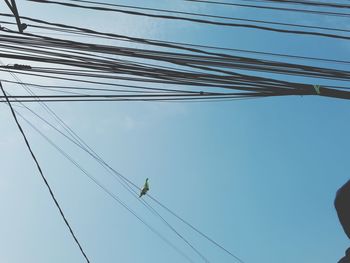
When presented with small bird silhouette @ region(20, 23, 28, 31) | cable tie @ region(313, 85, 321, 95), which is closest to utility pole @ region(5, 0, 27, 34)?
small bird silhouette @ region(20, 23, 28, 31)

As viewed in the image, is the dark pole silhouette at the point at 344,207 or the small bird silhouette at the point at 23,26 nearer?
the dark pole silhouette at the point at 344,207

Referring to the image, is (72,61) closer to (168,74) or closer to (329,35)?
(168,74)

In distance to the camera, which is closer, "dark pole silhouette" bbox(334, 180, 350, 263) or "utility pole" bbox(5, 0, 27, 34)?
"dark pole silhouette" bbox(334, 180, 350, 263)

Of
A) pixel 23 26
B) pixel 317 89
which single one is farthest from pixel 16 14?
pixel 317 89

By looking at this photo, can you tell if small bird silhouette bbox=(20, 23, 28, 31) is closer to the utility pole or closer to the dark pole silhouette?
the utility pole

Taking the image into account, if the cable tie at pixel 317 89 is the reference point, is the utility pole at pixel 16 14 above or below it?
above

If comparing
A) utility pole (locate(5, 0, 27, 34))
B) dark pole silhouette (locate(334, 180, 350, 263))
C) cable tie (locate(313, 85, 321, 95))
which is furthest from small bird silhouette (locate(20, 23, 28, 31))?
dark pole silhouette (locate(334, 180, 350, 263))

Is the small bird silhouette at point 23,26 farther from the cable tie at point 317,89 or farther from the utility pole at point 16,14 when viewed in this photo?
the cable tie at point 317,89

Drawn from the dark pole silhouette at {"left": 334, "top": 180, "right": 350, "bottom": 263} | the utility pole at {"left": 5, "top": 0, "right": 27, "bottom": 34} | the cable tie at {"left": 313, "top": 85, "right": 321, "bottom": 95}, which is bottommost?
the dark pole silhouette at {"left": 334, "top": 180, "right": 350, "bottom": 263}

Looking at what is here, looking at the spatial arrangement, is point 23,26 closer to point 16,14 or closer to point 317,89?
point 16,14

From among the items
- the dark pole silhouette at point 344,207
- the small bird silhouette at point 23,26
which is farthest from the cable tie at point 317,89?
the small bird silhouette at point 23,26

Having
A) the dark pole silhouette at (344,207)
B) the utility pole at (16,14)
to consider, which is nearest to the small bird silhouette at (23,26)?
the utility pole at (16,14)

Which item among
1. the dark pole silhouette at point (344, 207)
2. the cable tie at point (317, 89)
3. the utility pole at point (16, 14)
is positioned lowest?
the dark pole silhouette at point (344, 207)

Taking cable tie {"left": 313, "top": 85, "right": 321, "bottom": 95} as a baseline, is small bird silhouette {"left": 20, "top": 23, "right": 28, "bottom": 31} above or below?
above
